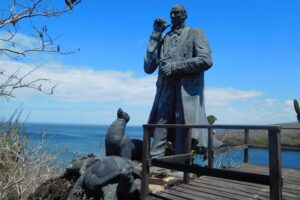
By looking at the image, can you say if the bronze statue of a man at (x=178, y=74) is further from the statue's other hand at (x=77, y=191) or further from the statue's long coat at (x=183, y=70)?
the statue's other hand at (x=77, y=191)

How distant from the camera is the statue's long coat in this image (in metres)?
7.05

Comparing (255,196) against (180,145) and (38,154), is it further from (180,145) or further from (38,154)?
(38,154)

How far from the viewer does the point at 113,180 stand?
5.43 m

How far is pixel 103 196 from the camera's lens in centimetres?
541

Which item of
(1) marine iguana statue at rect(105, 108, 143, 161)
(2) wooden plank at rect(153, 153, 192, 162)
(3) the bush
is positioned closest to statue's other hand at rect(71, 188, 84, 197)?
(3) the bush

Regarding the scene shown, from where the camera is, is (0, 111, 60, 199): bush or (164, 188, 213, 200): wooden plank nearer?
(164, 188, 213, 200): wooden plank

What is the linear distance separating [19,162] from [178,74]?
3.40 m

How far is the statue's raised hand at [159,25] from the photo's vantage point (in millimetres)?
7613

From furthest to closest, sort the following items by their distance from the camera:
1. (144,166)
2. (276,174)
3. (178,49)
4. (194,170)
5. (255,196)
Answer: (178,49) → (144,166) → (255,196) → (194,170) → (276,174)

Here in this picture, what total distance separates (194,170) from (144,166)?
0.98 metres

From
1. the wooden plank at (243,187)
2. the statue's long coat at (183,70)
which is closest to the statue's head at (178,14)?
the statue's long coat at (183,70)

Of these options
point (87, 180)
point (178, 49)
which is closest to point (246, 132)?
point (178, 49)

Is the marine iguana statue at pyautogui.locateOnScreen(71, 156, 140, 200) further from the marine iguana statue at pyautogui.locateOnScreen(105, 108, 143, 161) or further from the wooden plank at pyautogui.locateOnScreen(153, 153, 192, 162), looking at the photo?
the marine iguana statue at pyautogui.locateOnScreen(105, 108, 143, 161)

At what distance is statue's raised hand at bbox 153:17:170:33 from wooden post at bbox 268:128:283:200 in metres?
4.93
